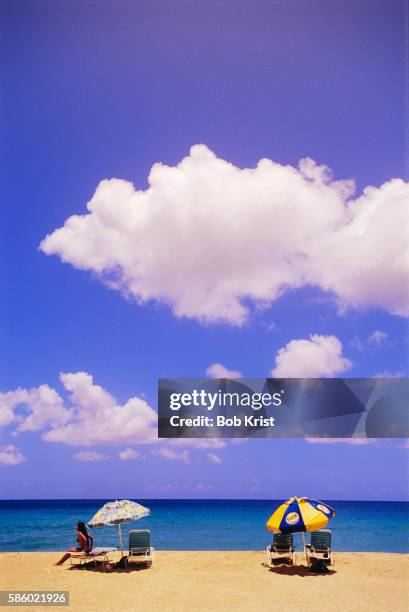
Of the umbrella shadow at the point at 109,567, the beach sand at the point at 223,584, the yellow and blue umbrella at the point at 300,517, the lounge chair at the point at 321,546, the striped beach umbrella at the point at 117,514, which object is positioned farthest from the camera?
the lounge chair at the point at 321,546

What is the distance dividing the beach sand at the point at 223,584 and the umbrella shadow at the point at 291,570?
0.02 m

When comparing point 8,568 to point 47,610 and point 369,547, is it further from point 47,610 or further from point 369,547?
point 369,547

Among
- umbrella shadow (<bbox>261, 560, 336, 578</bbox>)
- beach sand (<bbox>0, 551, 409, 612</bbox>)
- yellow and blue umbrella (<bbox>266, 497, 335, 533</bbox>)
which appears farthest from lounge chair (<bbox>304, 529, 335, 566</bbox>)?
yellow and blue umbrella (<bbox>266, 497, 335, 533</bbox>)

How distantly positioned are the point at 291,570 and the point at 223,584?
1729 mm

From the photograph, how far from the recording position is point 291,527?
416 inches

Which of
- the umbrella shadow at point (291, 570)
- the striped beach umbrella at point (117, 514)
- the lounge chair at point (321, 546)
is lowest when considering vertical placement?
the umbrella shadow at point (291, 570)

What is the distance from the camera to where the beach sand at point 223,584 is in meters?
9.38

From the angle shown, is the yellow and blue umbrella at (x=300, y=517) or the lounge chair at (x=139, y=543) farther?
the lounge chair at (x=139, y=543)

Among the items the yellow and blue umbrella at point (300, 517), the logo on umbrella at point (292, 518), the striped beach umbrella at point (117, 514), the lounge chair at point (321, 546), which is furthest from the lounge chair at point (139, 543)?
the lounge chair at point (321, 546)

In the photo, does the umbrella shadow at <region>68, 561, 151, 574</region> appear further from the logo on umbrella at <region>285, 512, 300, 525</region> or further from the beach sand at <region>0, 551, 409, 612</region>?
the logo on umbrella at <region>285, 512, 300, 525</region>

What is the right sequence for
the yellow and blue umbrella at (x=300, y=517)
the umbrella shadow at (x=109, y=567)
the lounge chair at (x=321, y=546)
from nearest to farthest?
1. the yellow and blue umbrella at (x=300, y=517)
2. the umbrella shadow at (x=109, y=567)
3. the lounge chair at (x=321, y=546)

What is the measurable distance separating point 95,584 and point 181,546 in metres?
17.4

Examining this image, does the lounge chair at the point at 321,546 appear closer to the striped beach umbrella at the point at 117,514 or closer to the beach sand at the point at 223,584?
the beach sand at the point at 223,584

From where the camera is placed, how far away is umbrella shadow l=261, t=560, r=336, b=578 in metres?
11.6
